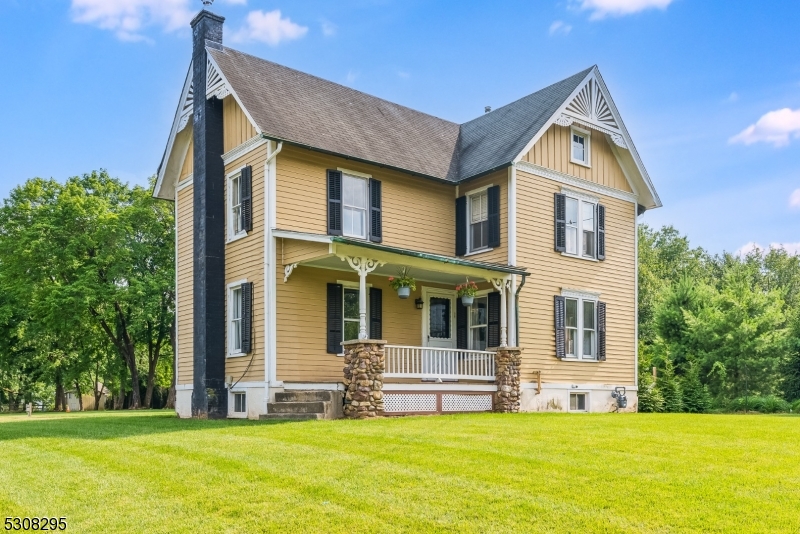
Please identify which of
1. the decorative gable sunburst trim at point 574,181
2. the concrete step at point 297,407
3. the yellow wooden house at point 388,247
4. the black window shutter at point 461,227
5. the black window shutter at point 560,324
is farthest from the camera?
the black window shutter at point 461,227

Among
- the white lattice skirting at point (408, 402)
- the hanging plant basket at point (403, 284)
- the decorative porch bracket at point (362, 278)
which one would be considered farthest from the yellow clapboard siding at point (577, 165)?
the white lattice skirting at point (408, 402)

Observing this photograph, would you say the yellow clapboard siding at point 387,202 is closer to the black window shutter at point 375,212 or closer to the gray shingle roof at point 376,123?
the black window shutter at point 375,212

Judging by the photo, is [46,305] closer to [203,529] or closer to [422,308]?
[422,308]

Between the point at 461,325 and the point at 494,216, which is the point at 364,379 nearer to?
the point at 461,325

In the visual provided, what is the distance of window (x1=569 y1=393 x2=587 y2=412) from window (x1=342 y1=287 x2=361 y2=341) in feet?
19.5

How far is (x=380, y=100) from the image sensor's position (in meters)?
21.2

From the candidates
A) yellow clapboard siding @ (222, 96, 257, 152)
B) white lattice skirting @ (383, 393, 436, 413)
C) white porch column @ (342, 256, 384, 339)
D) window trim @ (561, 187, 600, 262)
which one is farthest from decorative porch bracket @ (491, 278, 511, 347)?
yellow clapboard siding @ (222, 96, 257, 152)

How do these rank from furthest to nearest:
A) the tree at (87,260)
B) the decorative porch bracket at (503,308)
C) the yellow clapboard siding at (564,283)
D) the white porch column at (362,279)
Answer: the tree at (87,260), the yellow clapboard siding at (564,283), the decorative porch bracket at (503,308), the white porch column at (362,279)

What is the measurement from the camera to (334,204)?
56.0 feet

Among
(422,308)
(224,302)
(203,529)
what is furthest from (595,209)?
(203,529)

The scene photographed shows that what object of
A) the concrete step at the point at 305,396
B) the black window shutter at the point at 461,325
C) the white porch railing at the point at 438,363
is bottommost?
the concrete step at the point at 305,396

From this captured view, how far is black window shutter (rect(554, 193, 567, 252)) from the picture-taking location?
19344mm

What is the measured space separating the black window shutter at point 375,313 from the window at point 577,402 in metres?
5.38

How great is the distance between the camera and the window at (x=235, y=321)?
16.9 metres
